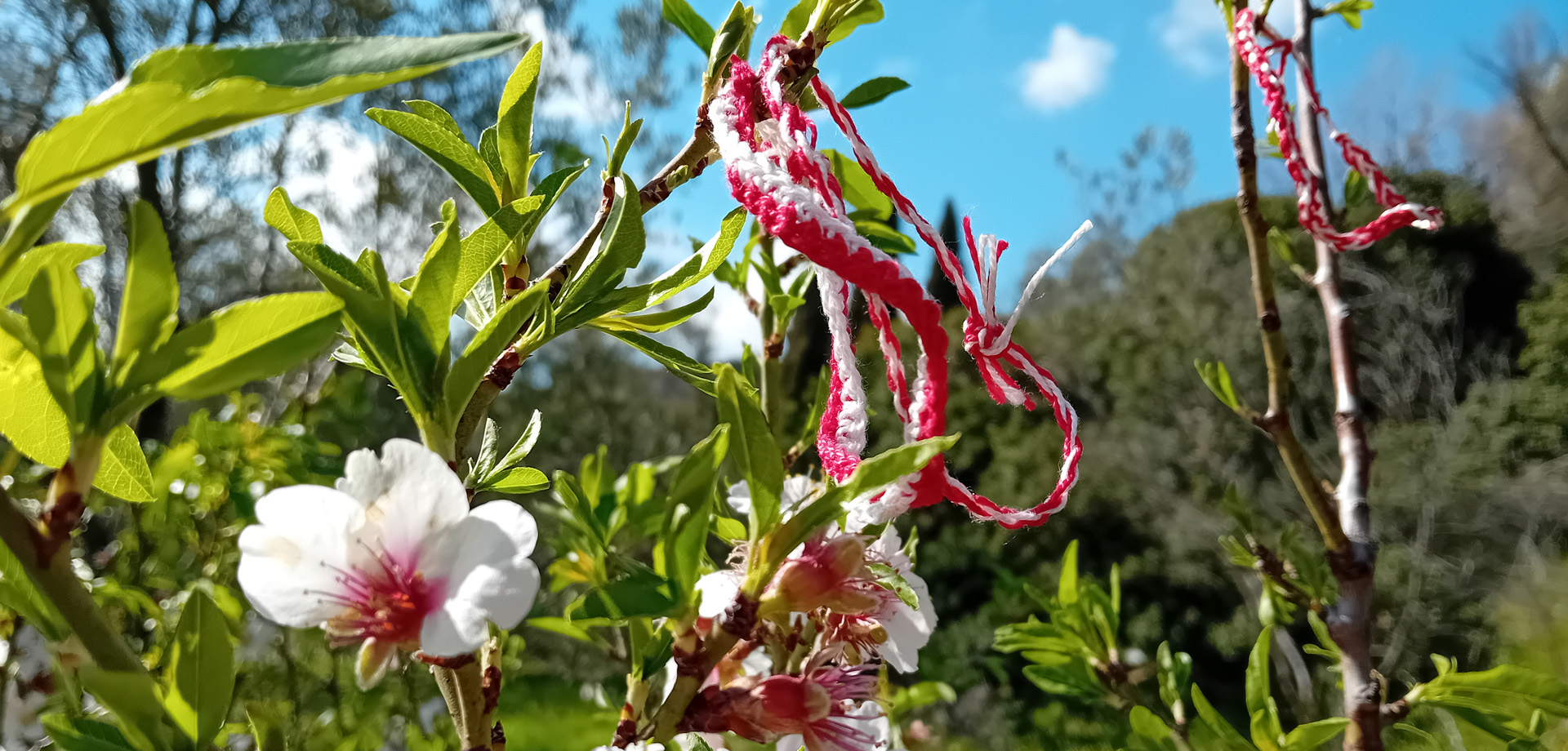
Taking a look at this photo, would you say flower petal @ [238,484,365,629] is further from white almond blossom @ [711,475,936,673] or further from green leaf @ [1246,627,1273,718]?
green leaf @ [1246,627,1273,718]

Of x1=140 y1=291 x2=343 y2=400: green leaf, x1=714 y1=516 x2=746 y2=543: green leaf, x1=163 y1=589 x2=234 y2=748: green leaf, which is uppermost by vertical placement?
x1=140 y1=291 x2=343 y2=400: green leaf

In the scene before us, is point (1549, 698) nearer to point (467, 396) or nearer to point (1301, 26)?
point (1301, 26)

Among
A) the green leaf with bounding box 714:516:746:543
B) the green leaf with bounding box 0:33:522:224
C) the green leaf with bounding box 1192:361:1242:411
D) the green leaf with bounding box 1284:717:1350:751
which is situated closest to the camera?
the green leaf with bounding box 0:33:522:224

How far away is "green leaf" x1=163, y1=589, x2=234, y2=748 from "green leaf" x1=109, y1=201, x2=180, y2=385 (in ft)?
0.23

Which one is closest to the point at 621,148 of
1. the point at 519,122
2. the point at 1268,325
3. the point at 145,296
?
the point at 519,122

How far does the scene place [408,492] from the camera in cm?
22

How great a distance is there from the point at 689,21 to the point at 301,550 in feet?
0.97

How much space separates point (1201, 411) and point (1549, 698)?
4608 mm

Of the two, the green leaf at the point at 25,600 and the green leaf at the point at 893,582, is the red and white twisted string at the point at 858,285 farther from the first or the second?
the green leaf at the point at 25,600

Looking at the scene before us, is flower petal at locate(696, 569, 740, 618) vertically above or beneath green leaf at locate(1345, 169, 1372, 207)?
beneath

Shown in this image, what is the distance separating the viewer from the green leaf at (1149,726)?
0.56 m

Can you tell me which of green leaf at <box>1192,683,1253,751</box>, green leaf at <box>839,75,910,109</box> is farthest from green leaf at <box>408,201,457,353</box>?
green leaf at <box>1192,683,1253,751</box>

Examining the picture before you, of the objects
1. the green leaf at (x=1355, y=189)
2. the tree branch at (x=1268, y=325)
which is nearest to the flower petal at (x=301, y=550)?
the tree branch at (x=1268, y=325)

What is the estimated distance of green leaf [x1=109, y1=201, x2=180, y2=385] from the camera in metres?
0.19
